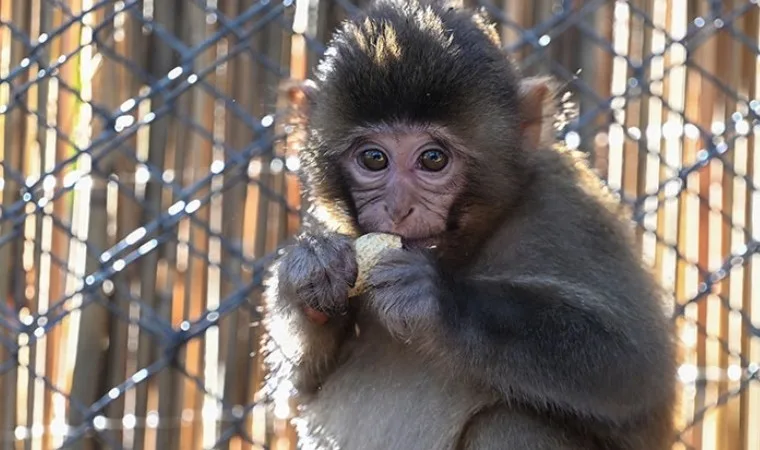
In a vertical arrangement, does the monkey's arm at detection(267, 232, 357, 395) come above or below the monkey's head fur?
below

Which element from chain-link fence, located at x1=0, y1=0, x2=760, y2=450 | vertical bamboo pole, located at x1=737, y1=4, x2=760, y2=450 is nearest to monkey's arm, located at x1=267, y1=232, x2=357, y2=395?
chain-link fence, located at x1=0, y1=0, x2=760, y2=450

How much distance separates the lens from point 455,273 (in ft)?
9.86

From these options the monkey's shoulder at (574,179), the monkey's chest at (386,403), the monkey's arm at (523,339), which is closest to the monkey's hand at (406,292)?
the monkey's arm at (523,339)

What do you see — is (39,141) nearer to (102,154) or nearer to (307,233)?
(102,154)

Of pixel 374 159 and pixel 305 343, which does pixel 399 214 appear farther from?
pixel 305 343

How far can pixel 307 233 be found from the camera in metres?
3.00

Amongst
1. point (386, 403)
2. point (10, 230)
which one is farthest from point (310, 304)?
point (10, 230)

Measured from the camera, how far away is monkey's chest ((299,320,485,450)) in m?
2.93

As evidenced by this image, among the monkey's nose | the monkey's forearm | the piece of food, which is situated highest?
the monkey's nose

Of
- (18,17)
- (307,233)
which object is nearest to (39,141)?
(18,17)

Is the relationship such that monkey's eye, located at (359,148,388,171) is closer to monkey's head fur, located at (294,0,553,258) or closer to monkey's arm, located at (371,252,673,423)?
monkey's head fur, located at (294,0,553,258)

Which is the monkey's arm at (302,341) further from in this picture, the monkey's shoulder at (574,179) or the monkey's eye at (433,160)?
the monkey's shoulder at (574,179)

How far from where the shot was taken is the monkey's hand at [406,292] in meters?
2.74

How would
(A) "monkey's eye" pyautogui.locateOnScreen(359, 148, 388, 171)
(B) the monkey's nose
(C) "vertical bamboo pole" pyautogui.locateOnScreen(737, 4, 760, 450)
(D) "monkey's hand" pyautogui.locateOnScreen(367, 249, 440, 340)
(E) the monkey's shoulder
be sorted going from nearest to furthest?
(D) "monkey's hand" pyautogui.locateOnScreen(367, 249, 440, 340) < (B) the monkey's nose < (A) "monkey's eye" pyautogui.locateOnScreen(359, 148, 388, 171) < (E) the monkey's shoulder < (C) "vertical bamboo pole" pyautogui.locateOnScreen(737, 4, 760, 450)
